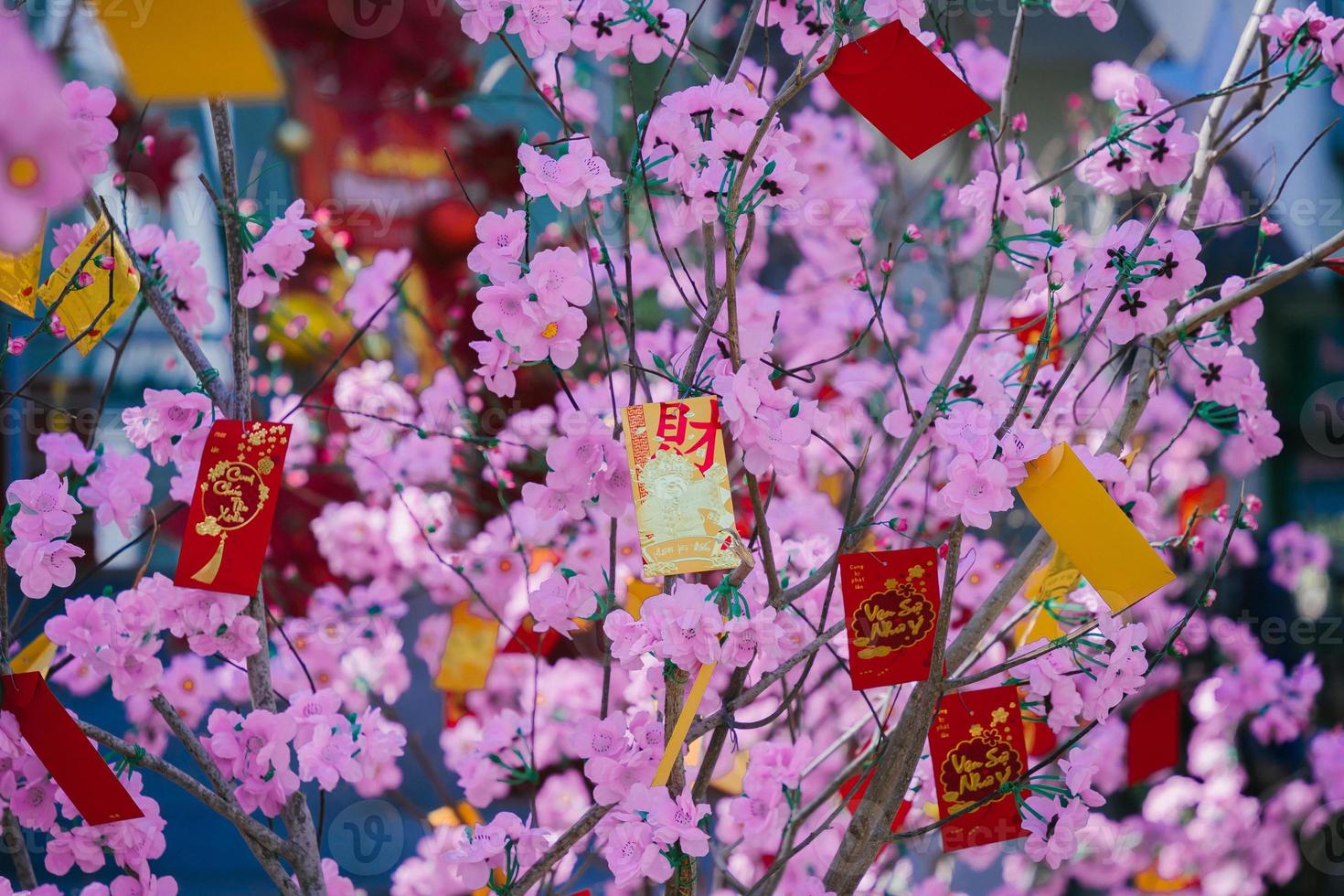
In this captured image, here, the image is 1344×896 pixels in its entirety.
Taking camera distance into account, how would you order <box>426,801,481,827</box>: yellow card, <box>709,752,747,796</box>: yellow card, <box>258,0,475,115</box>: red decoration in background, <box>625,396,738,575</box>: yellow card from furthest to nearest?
<box>258,0,475,115</box>: red decoration in background → <box>426,801,481,827</box>: yellow card → <box>709,752,747,796</box>: yellow card → <box>625,396,738,575</box>: yellow card

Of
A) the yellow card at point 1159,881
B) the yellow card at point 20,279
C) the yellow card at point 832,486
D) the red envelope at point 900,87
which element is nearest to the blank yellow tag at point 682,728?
the red envelope at point 900,87

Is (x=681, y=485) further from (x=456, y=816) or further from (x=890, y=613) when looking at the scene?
(x=456, y=816)

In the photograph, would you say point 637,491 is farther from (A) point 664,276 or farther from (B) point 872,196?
(B) point 872,196

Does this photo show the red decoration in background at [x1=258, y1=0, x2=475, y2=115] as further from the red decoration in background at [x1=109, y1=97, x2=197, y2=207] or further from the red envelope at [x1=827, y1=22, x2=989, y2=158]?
the red envelope at [x1=827, y1=22, x2=989, y2=158]

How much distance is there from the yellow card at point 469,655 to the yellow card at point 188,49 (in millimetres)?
1151

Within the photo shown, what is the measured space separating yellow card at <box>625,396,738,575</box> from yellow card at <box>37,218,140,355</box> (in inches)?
26.0

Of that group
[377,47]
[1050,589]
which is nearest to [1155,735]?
[1050,589]

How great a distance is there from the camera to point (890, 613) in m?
1.19

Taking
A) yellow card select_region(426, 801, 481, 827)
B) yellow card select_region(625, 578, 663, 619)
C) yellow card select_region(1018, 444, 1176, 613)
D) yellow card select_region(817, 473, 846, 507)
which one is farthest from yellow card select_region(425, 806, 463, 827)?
yellow card select_region(1018, 444, 1176, 613)

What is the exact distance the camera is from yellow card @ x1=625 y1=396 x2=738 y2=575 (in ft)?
3.42

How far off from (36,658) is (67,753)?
18 centimetres

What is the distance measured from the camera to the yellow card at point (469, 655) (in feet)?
6.07

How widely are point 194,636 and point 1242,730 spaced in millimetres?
3828

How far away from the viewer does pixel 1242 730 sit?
398 centimetres
